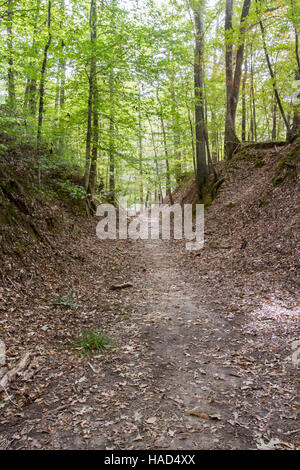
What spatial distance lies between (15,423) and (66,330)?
2.15 metres

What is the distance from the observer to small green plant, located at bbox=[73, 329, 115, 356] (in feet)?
16.3

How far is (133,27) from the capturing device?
35.9 ft

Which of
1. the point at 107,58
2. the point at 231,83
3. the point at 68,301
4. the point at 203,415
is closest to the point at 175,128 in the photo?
the point at 231,83

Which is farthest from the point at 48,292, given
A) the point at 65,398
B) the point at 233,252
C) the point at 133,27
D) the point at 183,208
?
the point at 183,208

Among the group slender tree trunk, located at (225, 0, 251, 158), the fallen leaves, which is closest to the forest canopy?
slender tree trunk, located at (225, 0, 251, 158)

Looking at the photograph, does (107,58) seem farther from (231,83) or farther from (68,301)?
(68,301)

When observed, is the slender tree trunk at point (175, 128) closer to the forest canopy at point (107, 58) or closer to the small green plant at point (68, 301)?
the forest canopy at point (107, 58)

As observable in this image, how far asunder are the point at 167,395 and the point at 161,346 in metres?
1.27

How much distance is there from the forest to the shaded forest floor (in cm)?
2

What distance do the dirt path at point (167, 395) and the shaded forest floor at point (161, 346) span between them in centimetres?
2

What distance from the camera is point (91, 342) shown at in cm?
509

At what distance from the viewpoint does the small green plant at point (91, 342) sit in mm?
4969

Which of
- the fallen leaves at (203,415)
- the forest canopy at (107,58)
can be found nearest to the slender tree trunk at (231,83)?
the forest canopy at (107,58)
